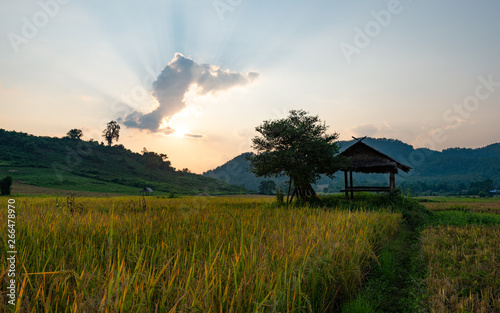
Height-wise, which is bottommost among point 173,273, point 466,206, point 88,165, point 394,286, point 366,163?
point 394,286

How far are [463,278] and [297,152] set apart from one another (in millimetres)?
13372

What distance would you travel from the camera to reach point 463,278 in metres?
4.44

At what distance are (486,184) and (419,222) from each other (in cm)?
12233

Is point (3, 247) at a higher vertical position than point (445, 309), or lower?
higher

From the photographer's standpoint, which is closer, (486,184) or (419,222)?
(419,222)

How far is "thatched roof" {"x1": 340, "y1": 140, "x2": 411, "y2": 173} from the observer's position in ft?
69.7

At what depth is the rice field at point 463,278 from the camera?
3.46 meters

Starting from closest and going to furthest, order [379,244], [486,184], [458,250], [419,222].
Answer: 1. [458,250]
2. [379,244]
3. [419,222]
4. [486,184]

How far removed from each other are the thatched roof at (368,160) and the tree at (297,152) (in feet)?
11.4

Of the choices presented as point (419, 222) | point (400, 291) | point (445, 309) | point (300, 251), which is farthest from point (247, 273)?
point (419, 222)

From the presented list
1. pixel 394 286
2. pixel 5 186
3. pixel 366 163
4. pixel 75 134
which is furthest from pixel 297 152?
pixel 75 134

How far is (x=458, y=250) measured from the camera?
652cm

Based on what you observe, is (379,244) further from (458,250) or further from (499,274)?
(499,274)

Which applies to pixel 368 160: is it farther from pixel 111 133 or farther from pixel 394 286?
pixel 111 133
